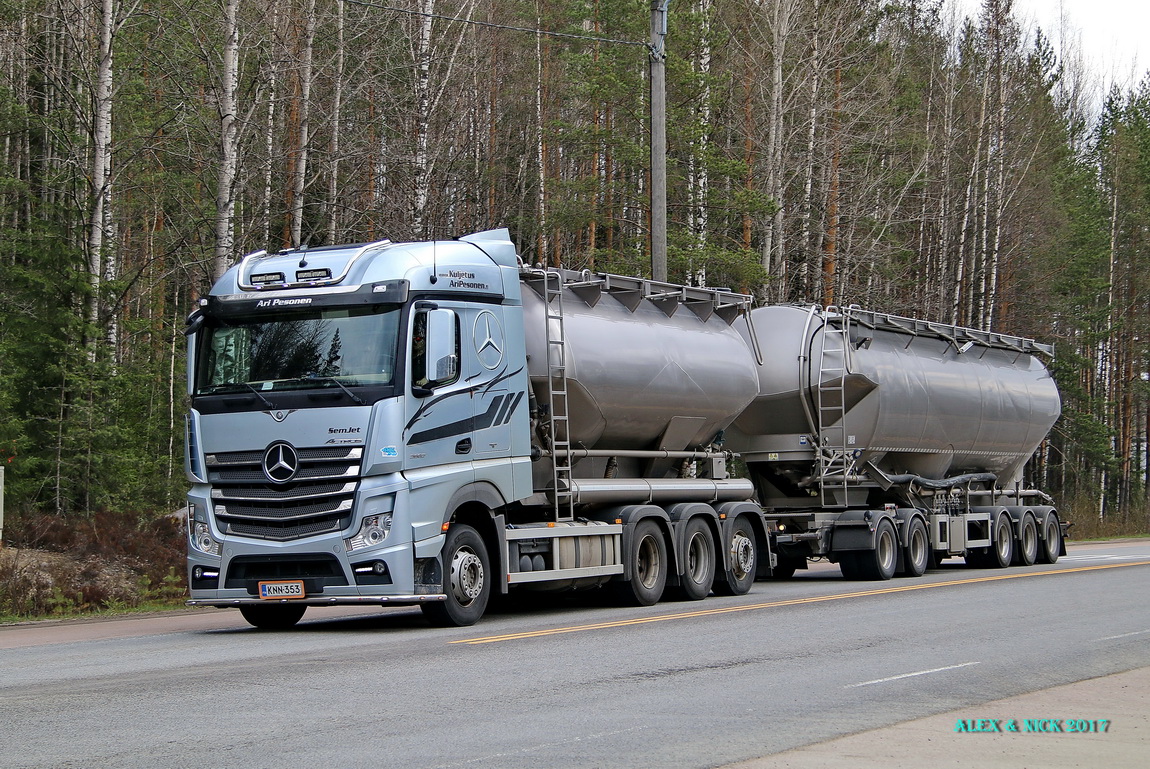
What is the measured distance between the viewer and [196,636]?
46.4ft

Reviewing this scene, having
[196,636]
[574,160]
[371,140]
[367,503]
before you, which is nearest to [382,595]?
[367,503]

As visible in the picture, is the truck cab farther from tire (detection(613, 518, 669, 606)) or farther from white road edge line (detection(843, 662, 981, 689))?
white road edge line (detection(843, 662, 981, 689))

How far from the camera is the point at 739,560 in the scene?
63.8 ft

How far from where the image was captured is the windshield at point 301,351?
13.7m

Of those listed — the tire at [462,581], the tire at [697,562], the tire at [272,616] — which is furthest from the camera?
the tire at [697,562]

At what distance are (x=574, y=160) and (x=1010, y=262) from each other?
18349mm

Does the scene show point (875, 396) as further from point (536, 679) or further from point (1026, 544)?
point (536, 679)

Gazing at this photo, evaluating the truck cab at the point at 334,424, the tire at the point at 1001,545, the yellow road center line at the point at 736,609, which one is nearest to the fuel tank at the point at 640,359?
the truck cab at the point at 334,424

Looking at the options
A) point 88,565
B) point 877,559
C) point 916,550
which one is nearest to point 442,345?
point 88,565

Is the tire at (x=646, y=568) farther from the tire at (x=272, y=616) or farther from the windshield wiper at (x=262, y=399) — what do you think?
the windshield wiper at (x=262, y=399)

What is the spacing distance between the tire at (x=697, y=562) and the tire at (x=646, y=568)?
32 cm

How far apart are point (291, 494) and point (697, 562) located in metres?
6.80

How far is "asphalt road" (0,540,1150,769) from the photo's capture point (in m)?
7.62

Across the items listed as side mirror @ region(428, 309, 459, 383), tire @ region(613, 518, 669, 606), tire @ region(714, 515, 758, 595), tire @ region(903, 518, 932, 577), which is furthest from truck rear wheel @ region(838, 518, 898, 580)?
side mirror @ region(428, 309, 459, 383)
